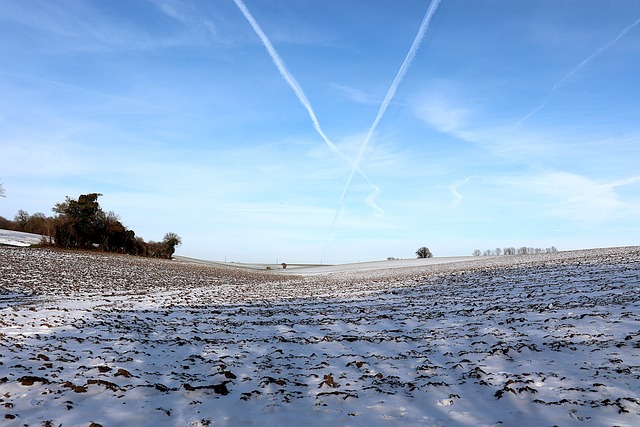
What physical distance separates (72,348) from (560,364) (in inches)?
428

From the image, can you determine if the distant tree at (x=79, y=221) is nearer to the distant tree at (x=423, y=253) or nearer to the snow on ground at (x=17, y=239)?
the snow on ground at (x=17, y=239)

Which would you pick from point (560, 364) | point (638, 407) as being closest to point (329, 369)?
point (560, 364)

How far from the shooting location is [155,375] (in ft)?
26.5

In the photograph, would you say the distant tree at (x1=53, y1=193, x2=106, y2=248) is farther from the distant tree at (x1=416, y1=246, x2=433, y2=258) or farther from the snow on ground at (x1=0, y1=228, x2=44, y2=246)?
the distant tree at (x1=416, y1=246, x2=433, y2=258)

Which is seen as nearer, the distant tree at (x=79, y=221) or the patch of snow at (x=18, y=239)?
the patch of snow at (x=18, y=239)

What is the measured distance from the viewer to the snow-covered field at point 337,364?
20.2 feet

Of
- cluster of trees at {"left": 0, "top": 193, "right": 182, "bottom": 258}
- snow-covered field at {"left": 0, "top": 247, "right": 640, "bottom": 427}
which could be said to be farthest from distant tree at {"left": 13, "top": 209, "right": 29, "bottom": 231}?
snow-covered field at {"left": 0, "top": 247, "right": 640, "bottom": 427}

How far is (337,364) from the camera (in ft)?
28.9

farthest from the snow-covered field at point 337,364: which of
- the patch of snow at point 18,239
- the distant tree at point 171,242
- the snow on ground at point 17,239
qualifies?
the distant tree at point 171,242

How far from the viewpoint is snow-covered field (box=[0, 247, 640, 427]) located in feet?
20.2

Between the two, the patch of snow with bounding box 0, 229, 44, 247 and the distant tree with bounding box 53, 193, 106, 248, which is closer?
the patch of snow with bounding box 0, 229, 44, 247

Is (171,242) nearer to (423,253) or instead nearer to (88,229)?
(88,229)

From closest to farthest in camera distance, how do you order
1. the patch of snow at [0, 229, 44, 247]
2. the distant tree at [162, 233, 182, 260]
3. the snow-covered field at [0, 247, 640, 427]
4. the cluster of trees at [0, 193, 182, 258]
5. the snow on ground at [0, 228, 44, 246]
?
the snow-covered field at [0, 247, 640, 427], the patch of snow at [0, 229, 44, 247], the snow on ground at [0, 228, 44, 246], the cluster of trees at [0, 193, 182, 258], the distant tree at [162, 233, 182, 260]

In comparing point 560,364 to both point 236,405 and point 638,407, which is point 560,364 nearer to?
point 638,407
